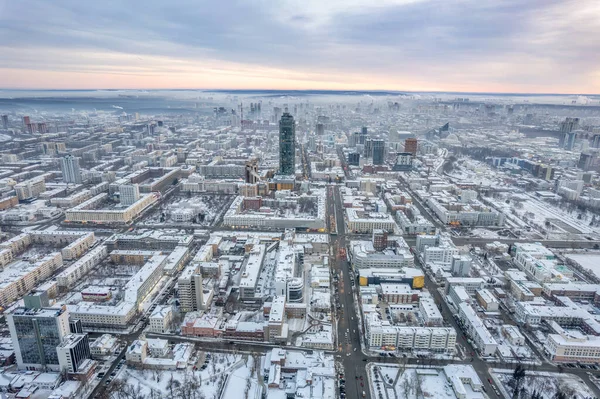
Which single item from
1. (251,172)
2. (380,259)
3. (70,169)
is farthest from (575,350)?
(70,169)

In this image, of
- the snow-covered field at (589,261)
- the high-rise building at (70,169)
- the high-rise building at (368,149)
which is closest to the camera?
the snow-covered field at (589,261)

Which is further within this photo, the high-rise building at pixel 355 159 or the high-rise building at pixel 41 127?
the high-rise building at pixel 41 127

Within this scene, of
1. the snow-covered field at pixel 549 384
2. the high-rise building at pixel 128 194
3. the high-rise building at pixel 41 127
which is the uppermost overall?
the high-rise building at pixel 41 127

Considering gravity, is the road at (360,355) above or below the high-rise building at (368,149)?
below

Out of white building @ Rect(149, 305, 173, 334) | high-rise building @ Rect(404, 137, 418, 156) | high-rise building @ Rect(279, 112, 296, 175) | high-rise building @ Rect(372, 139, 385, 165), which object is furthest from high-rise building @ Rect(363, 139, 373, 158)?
white building @ Rect(149, 305, 173, 334)

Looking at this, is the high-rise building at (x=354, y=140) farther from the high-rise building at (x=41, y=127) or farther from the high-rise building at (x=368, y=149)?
the high-rise building at (x=41, y=127)

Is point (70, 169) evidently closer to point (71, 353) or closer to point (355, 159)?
point (71, 353)

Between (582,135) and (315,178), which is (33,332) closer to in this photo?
(315,178)

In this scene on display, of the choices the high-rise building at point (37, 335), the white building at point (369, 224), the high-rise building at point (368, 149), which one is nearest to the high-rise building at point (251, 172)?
the white building at point (369, 224)
